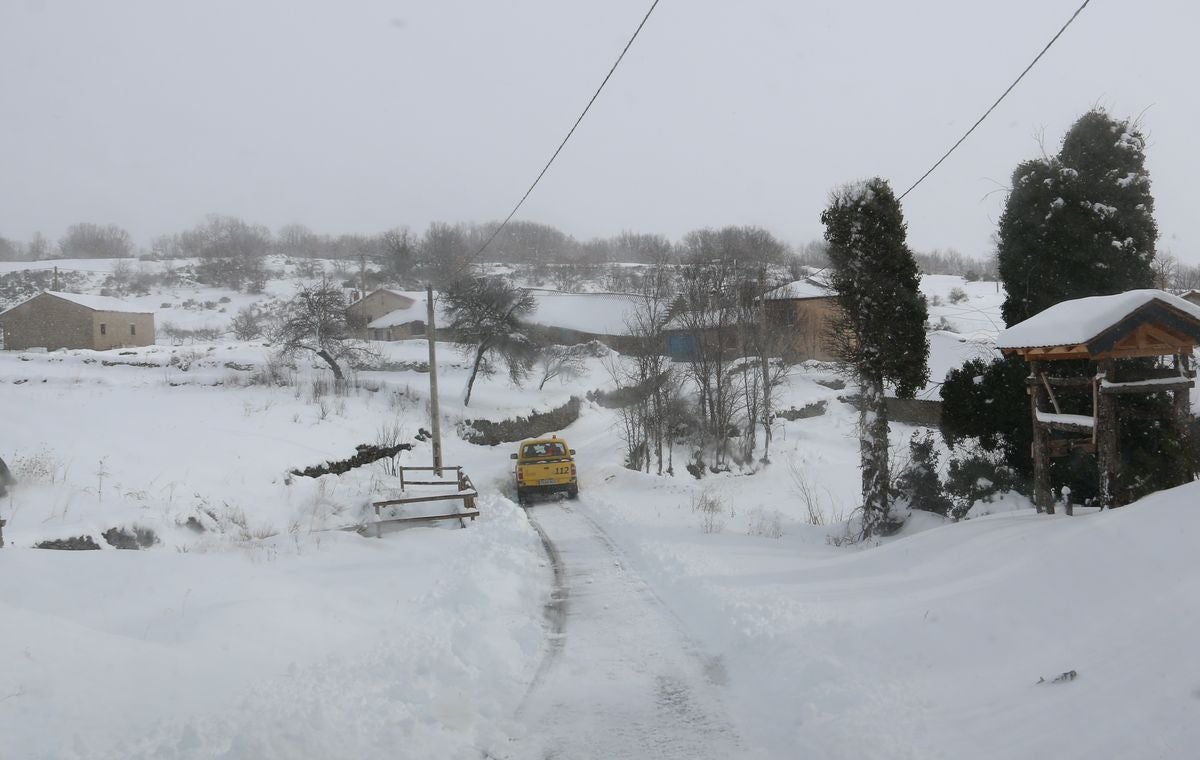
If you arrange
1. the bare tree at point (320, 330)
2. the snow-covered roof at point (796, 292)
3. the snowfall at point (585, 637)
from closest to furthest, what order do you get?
the snowfall at point (585, 637) < the bare tree at point (320, 330) < the snow-covered roof at point (796, 292)

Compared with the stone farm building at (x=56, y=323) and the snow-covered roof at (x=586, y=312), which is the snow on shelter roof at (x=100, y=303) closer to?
the stone farm building at (x=56, y=323)

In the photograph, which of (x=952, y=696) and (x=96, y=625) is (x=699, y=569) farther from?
(x=96, y=625)

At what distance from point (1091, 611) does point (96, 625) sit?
323 inches

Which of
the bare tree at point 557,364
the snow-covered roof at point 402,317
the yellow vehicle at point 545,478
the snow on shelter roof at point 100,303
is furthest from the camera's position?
the snow-covered roof at point 402,317

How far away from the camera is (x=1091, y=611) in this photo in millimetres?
5508

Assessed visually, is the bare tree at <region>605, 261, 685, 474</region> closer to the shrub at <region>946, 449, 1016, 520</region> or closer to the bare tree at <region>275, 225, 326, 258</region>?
the shrub at <region>946, 449, 1016, 520</region>

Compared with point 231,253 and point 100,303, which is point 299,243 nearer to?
point 231,253

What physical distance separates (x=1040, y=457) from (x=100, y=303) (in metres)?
53.7

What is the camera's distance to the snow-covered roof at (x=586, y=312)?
212 ft

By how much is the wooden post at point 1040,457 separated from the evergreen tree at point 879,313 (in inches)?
123

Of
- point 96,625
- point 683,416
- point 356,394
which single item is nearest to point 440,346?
point 356,394

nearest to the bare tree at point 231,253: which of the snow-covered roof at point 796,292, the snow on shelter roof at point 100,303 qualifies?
the snow on shelter roof at point 100,303

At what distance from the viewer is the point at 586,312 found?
6856 cm

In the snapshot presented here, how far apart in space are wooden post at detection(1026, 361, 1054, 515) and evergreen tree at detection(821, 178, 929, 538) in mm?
3117
